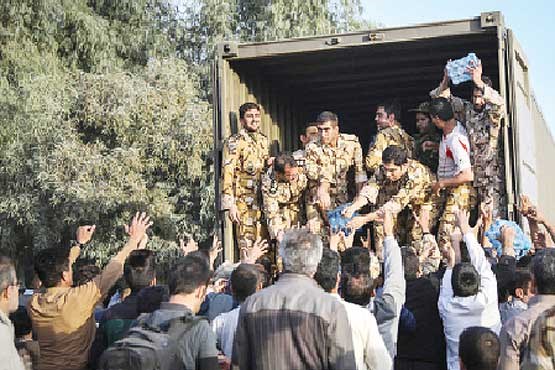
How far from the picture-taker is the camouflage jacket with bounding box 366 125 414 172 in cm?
765

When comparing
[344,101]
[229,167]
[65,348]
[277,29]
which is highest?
[277,29]

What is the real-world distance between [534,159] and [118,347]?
5.41m

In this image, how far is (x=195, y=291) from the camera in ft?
11.7

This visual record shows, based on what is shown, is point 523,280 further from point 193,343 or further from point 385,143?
point 385,143

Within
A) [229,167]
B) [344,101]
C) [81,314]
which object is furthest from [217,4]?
[81,314]

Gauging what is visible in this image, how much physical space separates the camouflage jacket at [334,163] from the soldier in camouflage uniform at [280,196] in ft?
0.37

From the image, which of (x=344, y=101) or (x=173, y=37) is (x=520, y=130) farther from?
(x=173, y=37)

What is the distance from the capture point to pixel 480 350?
341cm

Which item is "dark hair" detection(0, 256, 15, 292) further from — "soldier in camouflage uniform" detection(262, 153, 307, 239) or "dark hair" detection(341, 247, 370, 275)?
"soldier in camouflage uniform" detection(262, 153, 307, 239)

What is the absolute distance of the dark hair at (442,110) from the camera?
7.07 metres

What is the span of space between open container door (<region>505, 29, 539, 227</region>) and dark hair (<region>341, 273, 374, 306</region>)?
293 cm

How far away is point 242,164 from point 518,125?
240 cm

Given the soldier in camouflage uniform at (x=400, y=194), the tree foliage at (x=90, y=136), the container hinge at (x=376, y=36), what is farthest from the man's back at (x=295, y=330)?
the tree foliage at (x=90, y=136)

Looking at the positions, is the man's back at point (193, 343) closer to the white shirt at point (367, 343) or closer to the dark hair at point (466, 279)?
the white shirt at point (367, 343)
